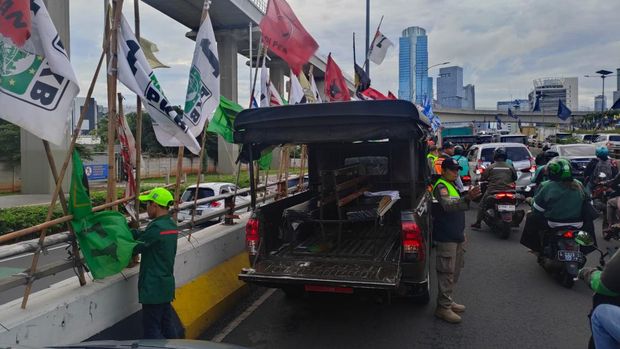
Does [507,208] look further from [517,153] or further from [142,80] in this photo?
[142,80]

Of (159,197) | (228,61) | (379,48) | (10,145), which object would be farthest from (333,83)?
(10,145)

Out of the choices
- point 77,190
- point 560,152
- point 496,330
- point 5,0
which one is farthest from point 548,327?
point 560,152

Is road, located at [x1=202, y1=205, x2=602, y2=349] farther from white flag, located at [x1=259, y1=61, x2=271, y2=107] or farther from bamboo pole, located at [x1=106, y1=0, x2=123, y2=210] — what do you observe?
white flag, located at [x1=259, y1=61, x2=271, y2=107]

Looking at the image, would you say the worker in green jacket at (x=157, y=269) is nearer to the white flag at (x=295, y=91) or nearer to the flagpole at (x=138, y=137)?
the flagpole at (x=138, y=137)

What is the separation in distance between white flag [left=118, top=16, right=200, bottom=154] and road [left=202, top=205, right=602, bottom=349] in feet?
7.33

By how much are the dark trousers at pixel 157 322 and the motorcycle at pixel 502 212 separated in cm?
747

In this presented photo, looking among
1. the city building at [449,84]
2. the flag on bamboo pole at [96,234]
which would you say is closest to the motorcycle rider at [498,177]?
the flag on bamboo pole at [96,234]

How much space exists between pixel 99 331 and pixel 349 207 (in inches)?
157

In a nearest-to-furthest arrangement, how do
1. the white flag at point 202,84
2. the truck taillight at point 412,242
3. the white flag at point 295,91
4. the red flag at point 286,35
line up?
the truck taillight at point 412,242 < the white flag at point 202,84 < the red flag at point 286,35 < the white flag at point 295,91

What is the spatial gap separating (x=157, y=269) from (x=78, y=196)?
2.78ft

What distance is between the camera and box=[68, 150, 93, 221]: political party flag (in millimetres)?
3934

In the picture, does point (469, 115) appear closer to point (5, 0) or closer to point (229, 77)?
point (229, 77)

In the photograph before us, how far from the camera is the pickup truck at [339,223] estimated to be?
202 inches

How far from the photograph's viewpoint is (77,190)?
3943 millimetres
